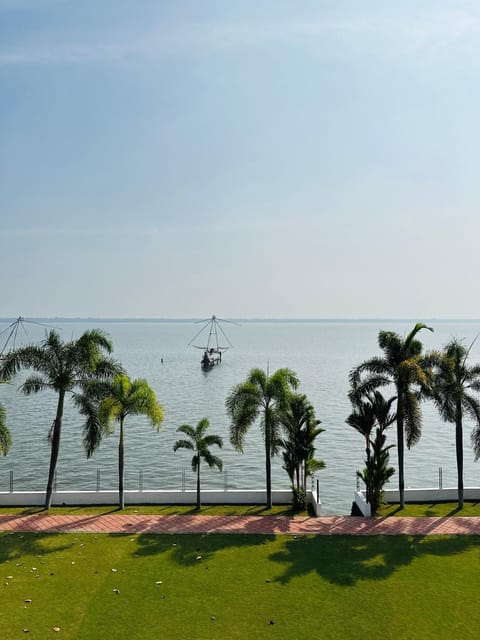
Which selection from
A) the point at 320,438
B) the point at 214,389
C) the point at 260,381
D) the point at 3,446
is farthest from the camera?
the point at 214,389

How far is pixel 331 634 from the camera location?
13.3 meters

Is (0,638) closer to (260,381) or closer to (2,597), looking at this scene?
(2,597)

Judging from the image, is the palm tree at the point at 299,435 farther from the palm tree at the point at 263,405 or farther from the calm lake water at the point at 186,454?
the calm lake water at the point at 186,454

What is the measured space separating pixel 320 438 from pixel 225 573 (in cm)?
3444

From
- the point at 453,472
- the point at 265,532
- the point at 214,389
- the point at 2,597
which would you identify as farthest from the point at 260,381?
the point at 214,389

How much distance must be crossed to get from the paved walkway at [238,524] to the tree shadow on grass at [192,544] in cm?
68

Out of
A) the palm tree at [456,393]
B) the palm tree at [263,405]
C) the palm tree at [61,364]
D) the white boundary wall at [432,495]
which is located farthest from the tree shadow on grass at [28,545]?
the palm tree at [456,393]

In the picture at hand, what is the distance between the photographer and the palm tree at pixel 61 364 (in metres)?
25.3

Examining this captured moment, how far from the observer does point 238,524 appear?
22328 millimetres

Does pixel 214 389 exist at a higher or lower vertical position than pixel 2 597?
higher

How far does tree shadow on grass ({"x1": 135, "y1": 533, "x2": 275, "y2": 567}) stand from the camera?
18484mm

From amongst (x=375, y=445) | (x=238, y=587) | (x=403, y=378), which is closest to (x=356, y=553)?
(x=238, y=587)

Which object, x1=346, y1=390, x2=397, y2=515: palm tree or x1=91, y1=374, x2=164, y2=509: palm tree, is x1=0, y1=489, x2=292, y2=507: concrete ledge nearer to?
x1=91, y1=374, x2=164, y2=509: palm tree

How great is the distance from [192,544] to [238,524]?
3.21 metres
